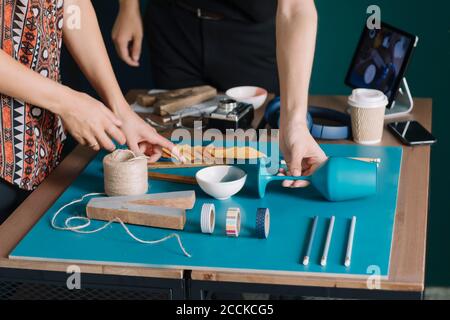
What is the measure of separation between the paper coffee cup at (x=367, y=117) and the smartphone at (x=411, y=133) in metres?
0.06

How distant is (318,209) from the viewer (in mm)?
1554

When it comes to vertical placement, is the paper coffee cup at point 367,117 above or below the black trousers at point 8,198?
above

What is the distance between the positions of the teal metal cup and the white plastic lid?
13.6 inches

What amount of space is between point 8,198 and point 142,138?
344 millimetres

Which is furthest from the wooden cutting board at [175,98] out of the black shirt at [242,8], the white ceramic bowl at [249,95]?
the black shirt at [242,8]

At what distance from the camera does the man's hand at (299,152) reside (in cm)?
165

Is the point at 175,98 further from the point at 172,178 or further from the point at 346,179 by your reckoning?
the point at 346,179

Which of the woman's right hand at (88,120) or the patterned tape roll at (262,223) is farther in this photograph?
the woman's right hand at (88,120)

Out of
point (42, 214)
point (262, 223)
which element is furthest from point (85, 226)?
point (262, 223)

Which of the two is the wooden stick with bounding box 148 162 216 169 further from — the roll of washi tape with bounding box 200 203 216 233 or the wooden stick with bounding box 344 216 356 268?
the wooden stick with bounding box 344 216 356 268

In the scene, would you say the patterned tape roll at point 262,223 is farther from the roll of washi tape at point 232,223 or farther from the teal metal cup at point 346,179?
the teal metal cup at point 346,179

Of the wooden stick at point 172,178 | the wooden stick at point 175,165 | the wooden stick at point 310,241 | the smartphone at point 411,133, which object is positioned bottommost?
the wooden stick at point 310,241

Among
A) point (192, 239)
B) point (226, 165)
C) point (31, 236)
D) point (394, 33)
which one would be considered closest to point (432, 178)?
point (394, 33)

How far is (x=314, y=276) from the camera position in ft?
4.32
